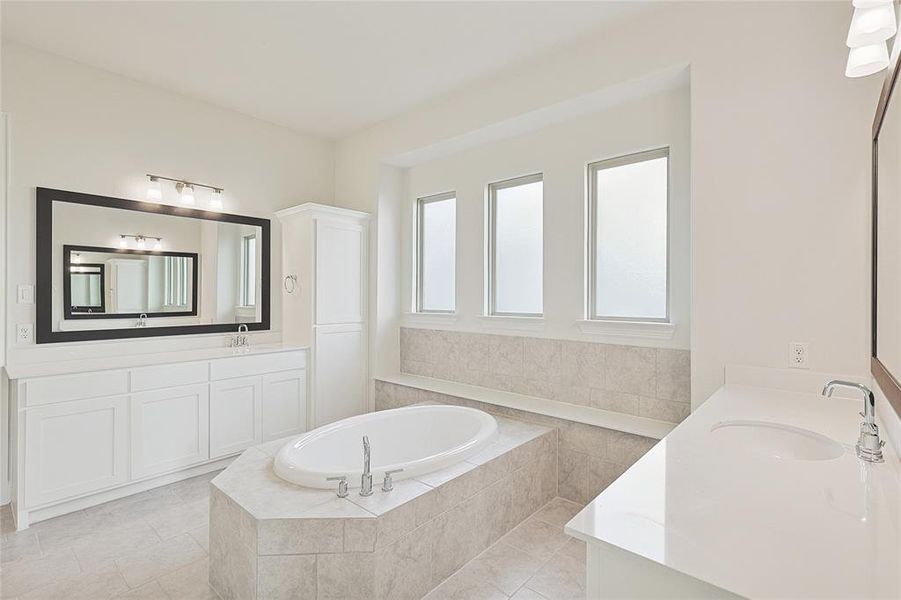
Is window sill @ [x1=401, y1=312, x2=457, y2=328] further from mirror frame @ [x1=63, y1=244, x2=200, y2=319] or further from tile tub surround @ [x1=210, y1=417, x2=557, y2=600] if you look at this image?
mirror frame @ [x1=63, y1=244, x2=200, y2=319]

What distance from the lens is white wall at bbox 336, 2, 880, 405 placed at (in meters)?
1.95

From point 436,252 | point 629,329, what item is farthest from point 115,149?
point 629,329

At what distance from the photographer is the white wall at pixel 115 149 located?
109 inches

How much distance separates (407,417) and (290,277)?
5.87 ft

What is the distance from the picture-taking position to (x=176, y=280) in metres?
3.47

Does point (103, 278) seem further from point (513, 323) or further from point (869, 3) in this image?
point (869, 3)

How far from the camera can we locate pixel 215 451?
3221mm

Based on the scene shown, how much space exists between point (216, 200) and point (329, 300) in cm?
123

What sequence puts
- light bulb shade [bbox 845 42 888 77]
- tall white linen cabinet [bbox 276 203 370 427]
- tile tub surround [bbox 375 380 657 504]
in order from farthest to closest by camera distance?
tall white linen cabinet [bbox 276 203 370 427], tile tub surround [bbox 375 380 657 504], light bulb shade [bbox 845 42 888 77]

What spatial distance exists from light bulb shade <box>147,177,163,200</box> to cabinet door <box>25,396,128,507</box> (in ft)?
4.96

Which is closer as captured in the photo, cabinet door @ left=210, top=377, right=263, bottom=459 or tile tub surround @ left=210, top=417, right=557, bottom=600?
tile tub surround @ left=210, top=417, right=557, bottom=600

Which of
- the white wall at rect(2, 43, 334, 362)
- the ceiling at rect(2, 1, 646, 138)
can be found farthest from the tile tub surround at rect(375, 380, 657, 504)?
the white wall at rect(2, 43, 334, 362)

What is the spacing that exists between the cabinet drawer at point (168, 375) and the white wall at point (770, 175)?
3.19 meters

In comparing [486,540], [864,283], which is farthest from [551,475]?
[864,283]
